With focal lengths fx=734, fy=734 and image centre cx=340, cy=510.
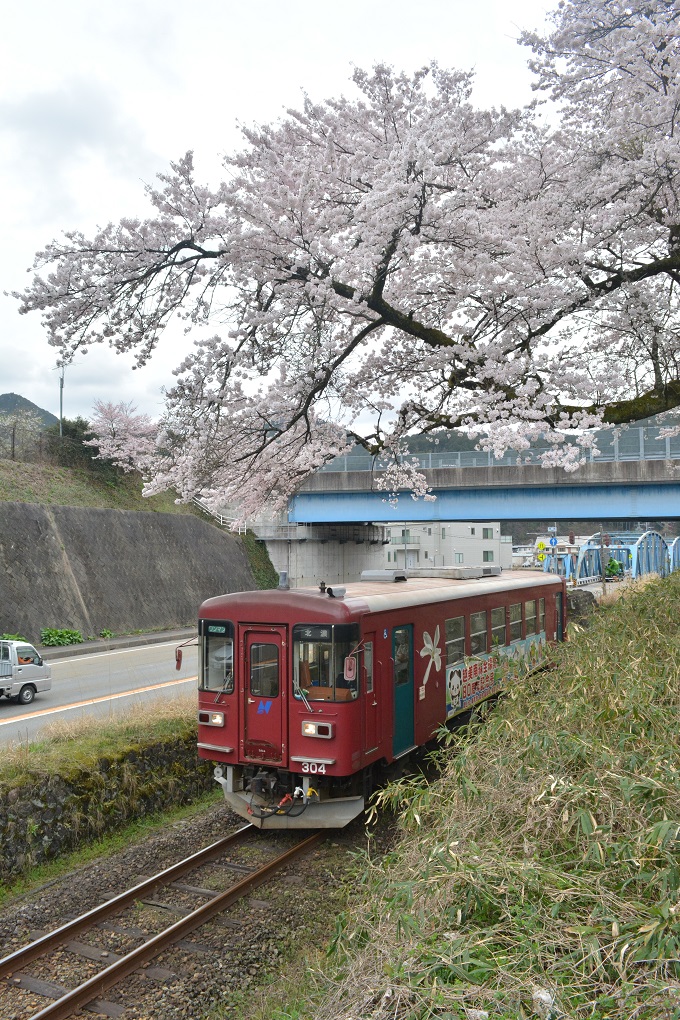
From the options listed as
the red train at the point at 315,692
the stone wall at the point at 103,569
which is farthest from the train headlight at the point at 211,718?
the stone wall at the point at 103,569

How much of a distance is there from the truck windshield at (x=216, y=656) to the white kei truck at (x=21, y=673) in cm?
893

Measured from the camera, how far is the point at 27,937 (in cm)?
649

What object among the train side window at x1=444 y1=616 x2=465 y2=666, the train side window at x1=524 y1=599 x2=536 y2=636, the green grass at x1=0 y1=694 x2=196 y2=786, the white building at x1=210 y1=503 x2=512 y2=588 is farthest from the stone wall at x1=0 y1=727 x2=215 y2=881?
the white building at x1=210 y1=503 x2=512 y2=588

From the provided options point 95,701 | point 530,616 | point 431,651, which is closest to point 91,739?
point 431,651

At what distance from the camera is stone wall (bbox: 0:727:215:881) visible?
25.6 ft

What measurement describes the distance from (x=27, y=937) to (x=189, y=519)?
31063 mm

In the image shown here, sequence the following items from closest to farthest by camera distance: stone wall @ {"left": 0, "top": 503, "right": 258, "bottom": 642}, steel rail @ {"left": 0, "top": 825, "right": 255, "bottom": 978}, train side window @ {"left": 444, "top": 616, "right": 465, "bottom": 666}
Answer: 1. steel rail @ {"left": 0, "top": 825, "right": 255, "bottom": 978}
2. train side window @ {"left": 444, "top": 616, "right": 465, "bottom": 666}
3. stone wall @ {"left": 0, "top": 503, "right": 258, "bottom": 642}

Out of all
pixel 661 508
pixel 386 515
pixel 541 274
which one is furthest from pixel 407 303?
pixel 386 515

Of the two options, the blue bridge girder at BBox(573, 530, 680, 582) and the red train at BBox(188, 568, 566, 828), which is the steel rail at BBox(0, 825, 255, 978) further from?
the blue bridge girder at BBox(573, 530, 680, 582)

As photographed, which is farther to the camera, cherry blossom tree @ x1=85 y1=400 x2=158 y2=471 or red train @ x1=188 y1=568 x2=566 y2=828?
cherry blossom tree @ x1=85 y1=400 x2=158 y2=471

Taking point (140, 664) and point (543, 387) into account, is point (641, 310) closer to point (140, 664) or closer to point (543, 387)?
point (543, 387)

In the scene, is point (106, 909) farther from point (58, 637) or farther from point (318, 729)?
point (58, 637)

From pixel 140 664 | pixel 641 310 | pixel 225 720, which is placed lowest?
pixel 140 664

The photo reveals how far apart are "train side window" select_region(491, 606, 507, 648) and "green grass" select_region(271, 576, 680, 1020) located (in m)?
5.74
